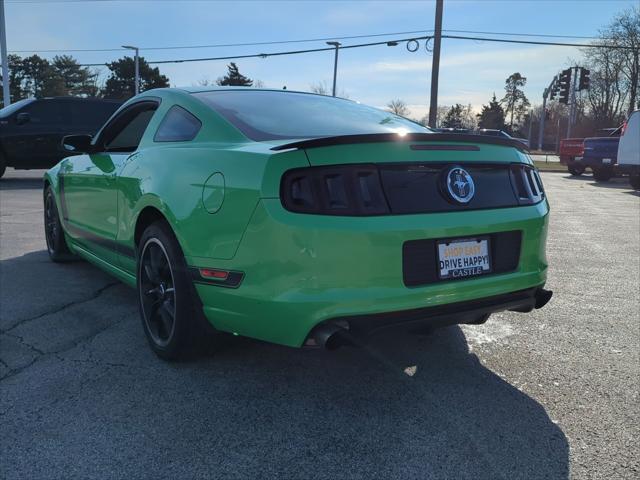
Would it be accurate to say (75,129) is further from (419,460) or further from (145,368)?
(419,460)

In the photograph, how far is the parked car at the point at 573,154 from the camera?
2192 centimetres

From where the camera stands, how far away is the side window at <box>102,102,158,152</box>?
379cm

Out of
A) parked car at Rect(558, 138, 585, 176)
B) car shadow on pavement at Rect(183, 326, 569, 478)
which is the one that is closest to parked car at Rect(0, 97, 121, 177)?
car shadow on pavement at Rect(183, 326, 569, 478)

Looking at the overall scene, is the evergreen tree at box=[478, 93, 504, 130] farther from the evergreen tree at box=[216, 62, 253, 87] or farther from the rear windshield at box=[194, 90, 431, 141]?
the rear windshield at box=[194, 90, 431, 141]

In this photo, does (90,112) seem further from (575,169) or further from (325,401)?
(575,169)

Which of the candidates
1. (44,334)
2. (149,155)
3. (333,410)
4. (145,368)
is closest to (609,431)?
(333,410)

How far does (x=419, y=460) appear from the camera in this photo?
2.17 metres

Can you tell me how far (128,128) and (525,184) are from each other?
2786 mm

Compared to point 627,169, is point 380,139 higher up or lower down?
higher up

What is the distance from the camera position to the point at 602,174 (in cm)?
1997

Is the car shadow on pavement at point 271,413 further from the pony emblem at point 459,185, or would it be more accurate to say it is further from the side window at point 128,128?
the side window at point 128,128

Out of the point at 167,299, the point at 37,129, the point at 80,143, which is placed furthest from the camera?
the point at 37,129

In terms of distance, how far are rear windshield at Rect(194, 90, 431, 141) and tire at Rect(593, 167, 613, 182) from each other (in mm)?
18570

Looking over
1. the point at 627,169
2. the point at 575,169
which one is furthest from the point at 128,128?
the point at 575,169
